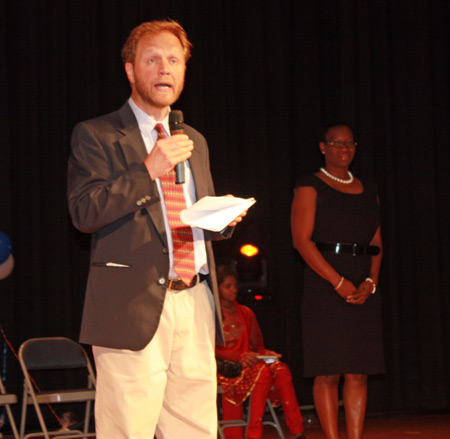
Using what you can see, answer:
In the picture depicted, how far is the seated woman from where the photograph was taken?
445 centimetres

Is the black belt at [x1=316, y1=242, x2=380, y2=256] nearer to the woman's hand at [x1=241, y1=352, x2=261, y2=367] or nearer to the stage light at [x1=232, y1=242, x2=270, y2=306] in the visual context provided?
the woman's hand at [x1=241, y1=352, x2=261, y2=367]

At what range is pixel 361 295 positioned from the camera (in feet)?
11.8

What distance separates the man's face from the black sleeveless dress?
1.77 metres

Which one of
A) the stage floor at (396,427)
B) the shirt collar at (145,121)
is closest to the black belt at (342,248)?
the stage floor at (396,427)

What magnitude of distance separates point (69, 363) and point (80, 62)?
2.13 meters

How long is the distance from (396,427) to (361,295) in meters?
2.01

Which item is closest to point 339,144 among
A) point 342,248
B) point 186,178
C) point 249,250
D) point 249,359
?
point 342,248

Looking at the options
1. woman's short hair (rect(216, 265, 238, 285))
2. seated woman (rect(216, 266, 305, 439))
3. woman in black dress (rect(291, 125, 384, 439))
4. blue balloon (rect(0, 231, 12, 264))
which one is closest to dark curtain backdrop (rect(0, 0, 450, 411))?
woman's short hair (rect(216, 265, 238, 285))

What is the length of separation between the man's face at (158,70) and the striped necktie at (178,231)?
0.21 meters

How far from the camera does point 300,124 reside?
573cm

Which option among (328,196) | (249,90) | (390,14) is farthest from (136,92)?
(390,14)

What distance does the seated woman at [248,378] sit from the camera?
445 cm

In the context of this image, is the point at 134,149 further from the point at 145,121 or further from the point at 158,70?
the point at 158,70

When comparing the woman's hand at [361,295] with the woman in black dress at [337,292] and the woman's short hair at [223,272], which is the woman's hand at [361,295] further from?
the woman's short hair at [223,272]
